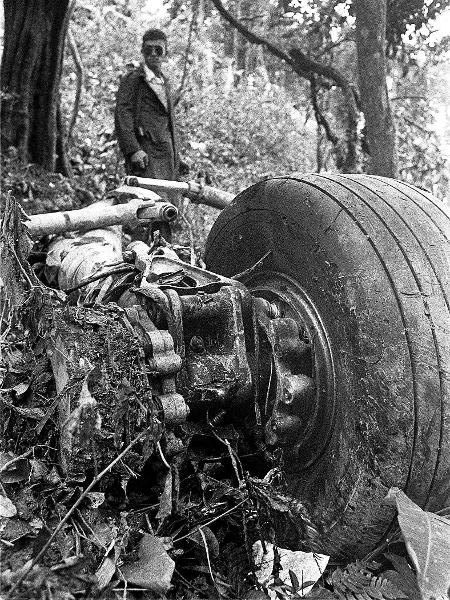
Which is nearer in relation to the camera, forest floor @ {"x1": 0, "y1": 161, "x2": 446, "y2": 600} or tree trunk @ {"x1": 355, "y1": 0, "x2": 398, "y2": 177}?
forest floor @ {"x1": 0, "y1": 161, "x2": 446, "y2": 600}

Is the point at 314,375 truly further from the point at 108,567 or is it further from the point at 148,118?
the point at 148,118

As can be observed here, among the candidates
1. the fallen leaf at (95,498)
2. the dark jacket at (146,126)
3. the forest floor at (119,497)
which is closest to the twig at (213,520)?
the forest floor at (119,497)

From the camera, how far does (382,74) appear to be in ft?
14.3

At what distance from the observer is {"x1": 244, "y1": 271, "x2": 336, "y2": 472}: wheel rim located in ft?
6.16

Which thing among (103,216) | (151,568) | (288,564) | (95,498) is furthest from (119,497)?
(103,216)

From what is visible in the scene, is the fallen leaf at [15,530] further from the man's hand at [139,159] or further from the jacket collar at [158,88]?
the jacket collar at [158,88]

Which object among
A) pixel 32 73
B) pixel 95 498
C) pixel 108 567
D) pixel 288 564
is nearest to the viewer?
pixel 108 567

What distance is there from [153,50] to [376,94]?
282 centimetres

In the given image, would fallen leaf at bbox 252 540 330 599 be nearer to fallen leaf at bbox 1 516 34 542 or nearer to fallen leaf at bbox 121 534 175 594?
fallen leaf at bbox 121 534 175 594

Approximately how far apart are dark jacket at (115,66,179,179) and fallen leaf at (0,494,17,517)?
508 cm

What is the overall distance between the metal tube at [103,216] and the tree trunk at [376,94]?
5.50ft

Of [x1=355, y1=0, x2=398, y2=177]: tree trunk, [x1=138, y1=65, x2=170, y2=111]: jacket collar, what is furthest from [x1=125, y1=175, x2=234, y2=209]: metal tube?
[x1=138, y1=65, x2=170, y2=111]: jacket collar

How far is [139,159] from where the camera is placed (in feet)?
20.2

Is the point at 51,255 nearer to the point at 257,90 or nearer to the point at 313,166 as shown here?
the point at 313,166
